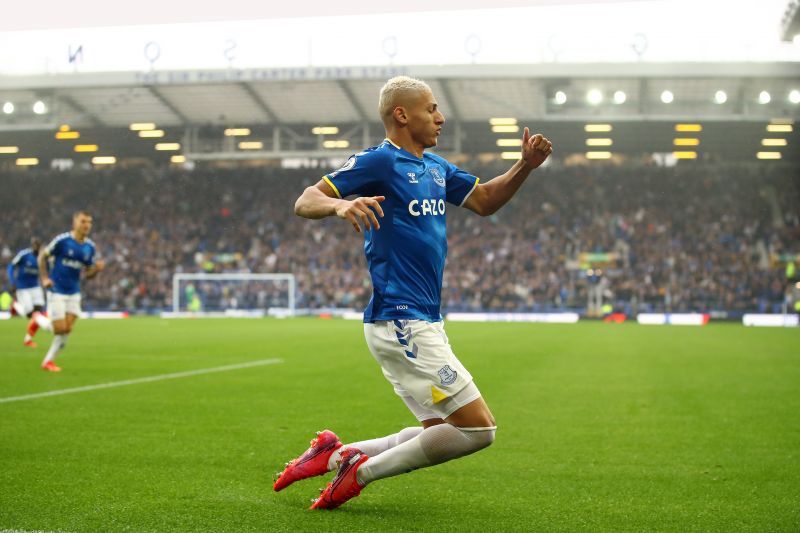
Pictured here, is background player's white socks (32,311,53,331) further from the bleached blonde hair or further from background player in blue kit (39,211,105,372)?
the bleached blonde hair

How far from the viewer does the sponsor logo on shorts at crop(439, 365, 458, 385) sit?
4359 millimetres

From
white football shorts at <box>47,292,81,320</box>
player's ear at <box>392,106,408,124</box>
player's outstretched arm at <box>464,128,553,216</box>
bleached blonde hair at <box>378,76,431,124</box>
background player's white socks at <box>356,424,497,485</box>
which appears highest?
bleached blonde hair at <box>378,76,431,124</box>

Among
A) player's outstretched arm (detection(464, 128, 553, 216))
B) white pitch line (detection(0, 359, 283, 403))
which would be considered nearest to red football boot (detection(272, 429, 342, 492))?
player's outstretched arm (detection(464, 128, 553, 216))

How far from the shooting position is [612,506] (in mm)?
4969

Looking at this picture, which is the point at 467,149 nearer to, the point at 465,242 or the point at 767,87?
the point at 465,242

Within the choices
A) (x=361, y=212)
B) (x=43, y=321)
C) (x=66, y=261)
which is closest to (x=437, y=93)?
(x=43, y=321)

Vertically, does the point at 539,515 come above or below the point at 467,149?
below

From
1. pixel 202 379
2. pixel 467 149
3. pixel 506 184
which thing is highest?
pixel 467 149

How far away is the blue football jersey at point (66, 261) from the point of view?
1325 cm

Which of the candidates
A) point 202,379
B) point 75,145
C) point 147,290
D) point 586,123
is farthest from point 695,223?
point 202,379

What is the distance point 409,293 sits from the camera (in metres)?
4.49

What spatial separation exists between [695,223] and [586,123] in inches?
386

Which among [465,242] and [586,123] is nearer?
[586,123]

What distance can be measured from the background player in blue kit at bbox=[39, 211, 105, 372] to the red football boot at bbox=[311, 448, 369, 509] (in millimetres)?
9361
